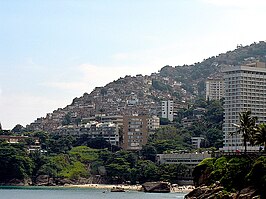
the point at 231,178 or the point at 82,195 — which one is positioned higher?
the point at 231,178

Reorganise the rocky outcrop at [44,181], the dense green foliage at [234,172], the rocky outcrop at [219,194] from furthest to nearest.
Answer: the rocky outcrop at [44,181], the dense green foliage at [234,172], the rocky outcrop at [219,194]

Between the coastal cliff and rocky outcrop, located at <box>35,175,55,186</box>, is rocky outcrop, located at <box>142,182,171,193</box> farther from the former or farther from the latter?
the coastal cliff

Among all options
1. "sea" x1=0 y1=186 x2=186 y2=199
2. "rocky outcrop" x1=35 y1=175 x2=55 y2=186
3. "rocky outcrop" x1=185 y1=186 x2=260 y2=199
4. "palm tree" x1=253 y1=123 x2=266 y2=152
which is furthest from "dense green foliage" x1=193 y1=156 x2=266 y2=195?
"rocky outcrop" x1=35 y1=175 x2=55 y2=186

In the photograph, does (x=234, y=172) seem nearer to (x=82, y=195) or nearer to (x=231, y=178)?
(x=231, y=178)

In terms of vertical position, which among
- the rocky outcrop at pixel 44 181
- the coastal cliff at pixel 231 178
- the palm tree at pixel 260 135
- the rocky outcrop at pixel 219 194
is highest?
the palm tree at pixel 260 135

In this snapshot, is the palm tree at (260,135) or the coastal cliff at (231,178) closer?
the coastal cliff at (231,178)

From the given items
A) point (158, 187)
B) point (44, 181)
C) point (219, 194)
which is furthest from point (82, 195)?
point (219, 194)

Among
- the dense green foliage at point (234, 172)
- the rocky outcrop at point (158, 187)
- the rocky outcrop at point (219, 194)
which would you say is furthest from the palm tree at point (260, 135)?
the rocky outcrop at point (158, 187)

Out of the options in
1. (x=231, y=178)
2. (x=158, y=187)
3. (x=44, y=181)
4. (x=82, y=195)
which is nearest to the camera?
(x=231, y=178)

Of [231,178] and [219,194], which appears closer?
[219,194]

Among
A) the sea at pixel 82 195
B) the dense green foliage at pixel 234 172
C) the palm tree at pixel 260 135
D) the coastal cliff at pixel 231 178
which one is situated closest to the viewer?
the coastal cliff at pixel 231 178

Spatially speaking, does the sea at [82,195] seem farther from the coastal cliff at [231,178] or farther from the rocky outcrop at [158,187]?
the coastal cliff at [231,178]

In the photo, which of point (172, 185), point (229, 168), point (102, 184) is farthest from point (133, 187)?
point (229, 168)

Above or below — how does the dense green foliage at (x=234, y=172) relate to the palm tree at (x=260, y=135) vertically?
below
